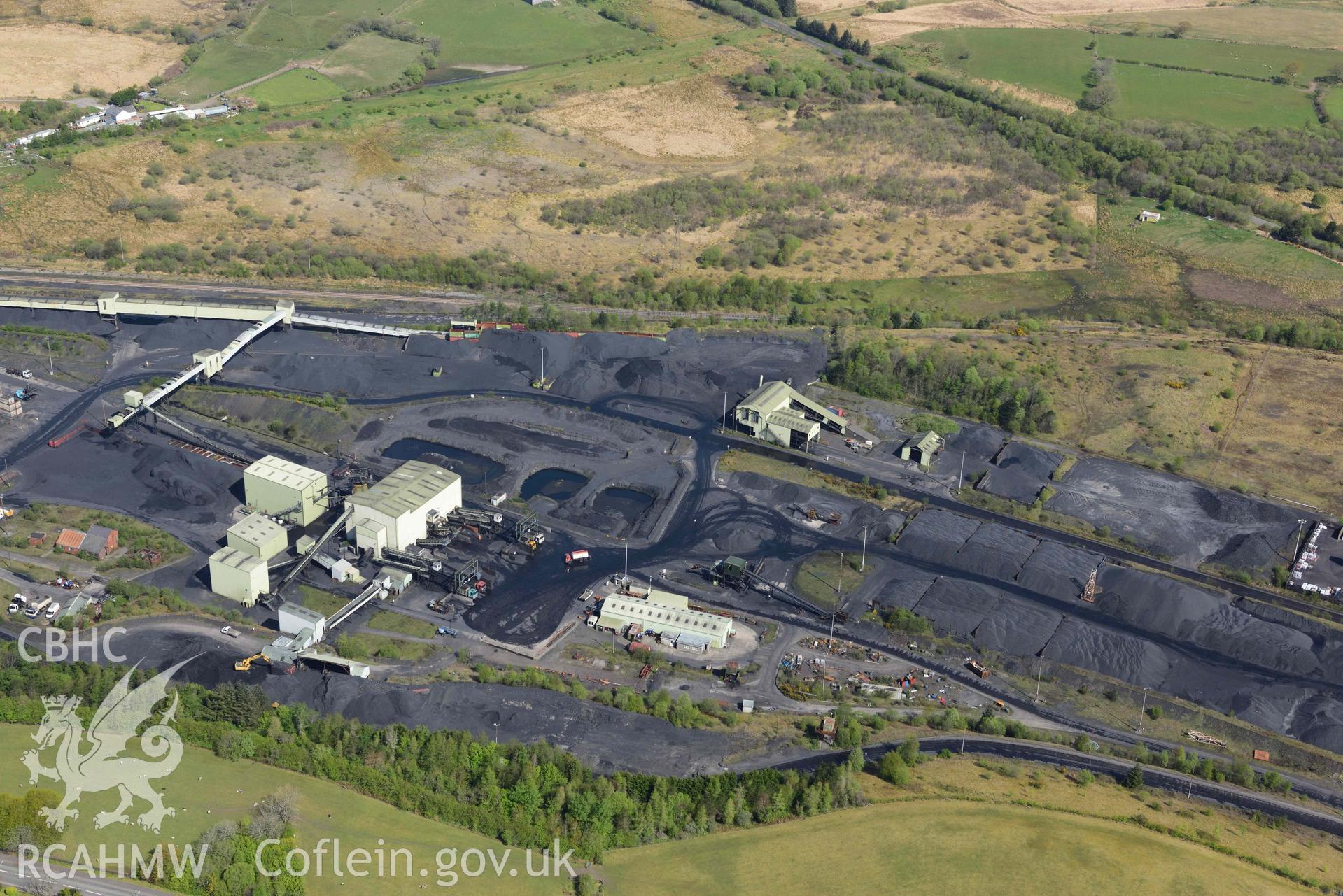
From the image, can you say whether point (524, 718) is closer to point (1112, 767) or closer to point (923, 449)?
point (1112, 767)

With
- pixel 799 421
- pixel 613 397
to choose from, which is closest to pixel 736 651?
pixel 799 421

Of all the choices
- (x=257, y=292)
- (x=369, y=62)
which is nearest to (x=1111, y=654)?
(x=257, y=292)

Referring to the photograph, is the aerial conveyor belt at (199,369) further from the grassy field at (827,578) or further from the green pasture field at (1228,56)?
the green pasture field at (1228,56)

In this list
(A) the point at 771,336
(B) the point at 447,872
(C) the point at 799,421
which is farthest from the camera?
(A) the point at 771,336

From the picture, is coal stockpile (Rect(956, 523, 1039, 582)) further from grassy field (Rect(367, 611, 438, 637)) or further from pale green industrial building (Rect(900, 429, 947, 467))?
grassy field (Rect(367, 611, 438, 637))

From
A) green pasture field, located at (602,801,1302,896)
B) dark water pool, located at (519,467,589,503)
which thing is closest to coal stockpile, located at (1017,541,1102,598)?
green pasture field, located at (602,801,1302,896)

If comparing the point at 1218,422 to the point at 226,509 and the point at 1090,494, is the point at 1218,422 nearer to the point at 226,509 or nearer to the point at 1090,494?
the point at 1090,494

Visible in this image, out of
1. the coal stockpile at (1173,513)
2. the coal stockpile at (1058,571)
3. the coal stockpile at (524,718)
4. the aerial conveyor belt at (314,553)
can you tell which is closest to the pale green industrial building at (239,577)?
the aerial conveyor belt at (314,553)
